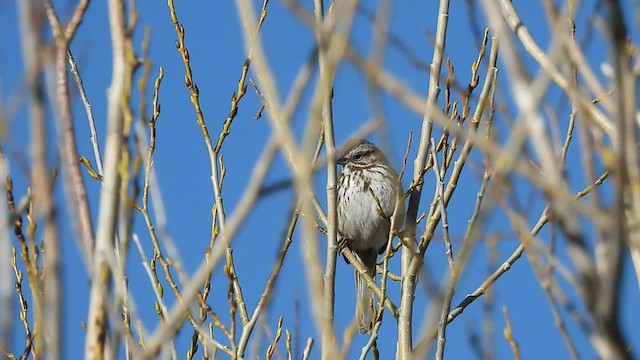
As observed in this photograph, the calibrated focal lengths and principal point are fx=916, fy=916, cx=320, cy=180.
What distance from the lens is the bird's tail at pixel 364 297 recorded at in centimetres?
548

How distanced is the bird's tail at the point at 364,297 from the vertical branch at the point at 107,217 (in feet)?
10.5

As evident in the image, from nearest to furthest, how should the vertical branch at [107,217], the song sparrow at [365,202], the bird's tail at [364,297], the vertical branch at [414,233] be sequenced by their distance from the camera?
1. the vertical branch at [107,217]
2. the vertical branch at [414,233]
3. the bird's tail at [364,297]
4. the song sparrow at [365,202]

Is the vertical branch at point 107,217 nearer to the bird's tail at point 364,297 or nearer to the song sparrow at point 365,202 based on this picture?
the bird's tail at point 364,297

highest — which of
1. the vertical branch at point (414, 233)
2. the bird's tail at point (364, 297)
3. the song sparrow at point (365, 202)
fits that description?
the song sparrow at point (365, 202)

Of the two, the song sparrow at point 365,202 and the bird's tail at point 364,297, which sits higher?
the song sparrow at point 365,202

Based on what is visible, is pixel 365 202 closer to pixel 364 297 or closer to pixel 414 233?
pixel 364 297

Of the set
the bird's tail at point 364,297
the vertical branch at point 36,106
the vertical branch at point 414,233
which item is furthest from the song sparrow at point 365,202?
the vertical branch at point 36,106

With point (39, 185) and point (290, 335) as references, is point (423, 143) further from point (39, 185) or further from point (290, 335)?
point (39, 185)

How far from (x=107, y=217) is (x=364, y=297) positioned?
15.3 ft

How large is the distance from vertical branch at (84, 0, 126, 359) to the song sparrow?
5.64 m

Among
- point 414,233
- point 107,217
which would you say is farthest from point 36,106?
point 414,233

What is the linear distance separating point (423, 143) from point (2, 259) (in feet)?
7.19

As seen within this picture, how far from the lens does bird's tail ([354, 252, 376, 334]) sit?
18.0 ft

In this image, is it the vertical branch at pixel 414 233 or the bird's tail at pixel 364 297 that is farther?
the bird's tail at pixel 364 297
